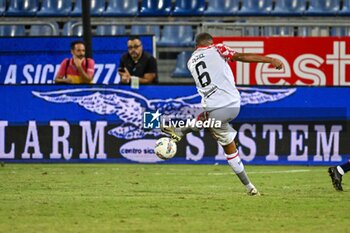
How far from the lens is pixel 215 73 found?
13961 millimetres

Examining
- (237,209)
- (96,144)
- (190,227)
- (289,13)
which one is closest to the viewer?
(190,227)

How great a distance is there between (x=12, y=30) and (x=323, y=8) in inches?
312

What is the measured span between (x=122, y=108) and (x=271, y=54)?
442cm

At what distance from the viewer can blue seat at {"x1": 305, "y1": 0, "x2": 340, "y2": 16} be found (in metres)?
26.3

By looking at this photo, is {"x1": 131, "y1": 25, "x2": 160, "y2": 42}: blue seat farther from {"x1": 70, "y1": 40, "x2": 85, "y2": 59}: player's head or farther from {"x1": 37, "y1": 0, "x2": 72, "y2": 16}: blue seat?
{"x1": 70, "y1": 40, "x2": 85, "y2": 59}: player's head

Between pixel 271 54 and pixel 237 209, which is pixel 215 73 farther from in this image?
pixel 271 54

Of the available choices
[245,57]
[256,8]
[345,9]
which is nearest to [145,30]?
[256,8]

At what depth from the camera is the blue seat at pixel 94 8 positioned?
89.0ft

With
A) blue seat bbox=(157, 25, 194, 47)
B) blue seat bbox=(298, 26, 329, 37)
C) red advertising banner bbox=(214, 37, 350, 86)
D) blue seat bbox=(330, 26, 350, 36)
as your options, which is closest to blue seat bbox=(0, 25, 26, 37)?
blue seat bbox=(157, 25, 194, 47)

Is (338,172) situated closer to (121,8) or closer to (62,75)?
(62,75)

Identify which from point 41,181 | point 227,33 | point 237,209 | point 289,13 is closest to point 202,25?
point 227,33

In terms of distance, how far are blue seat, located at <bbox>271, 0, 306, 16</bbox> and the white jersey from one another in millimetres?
12604

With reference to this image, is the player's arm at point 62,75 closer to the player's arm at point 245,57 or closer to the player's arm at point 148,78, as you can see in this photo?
the player's arm at point 148,78

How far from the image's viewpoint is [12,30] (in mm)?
26625
